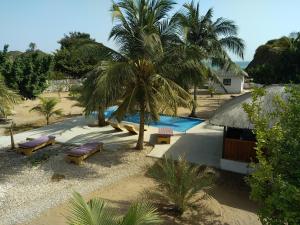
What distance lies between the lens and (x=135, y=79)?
1233 cm

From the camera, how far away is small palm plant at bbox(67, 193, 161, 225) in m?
4.85

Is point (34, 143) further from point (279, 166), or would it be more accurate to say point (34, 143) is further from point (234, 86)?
point (234, 86)

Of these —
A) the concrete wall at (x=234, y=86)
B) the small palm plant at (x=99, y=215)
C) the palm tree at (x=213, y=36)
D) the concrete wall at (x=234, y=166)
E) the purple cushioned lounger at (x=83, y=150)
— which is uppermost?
the palm tree at (x=213, y=36)

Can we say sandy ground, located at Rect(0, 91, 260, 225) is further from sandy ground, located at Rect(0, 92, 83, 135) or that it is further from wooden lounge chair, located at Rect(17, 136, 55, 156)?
sandy ground, located at Rect(0, 92, 83, 135)

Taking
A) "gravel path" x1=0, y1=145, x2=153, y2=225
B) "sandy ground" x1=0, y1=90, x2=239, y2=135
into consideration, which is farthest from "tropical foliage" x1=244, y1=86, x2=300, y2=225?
"sandy ground" x1=0, y1=90, x2=239, y2=135

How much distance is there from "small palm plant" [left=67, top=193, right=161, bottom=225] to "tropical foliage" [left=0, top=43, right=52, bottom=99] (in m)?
22.0

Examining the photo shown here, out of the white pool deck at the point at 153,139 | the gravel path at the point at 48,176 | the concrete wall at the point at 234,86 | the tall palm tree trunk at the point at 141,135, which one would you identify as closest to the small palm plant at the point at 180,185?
the gravel path at the point at 48,176

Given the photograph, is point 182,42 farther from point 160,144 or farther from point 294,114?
point 294,114

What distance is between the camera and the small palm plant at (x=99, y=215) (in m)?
4.85

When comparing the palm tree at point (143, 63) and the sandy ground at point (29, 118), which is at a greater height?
the palm tree at point (143, 63)

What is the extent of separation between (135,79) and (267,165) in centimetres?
823

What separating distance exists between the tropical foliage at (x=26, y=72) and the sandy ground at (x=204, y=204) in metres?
18.0

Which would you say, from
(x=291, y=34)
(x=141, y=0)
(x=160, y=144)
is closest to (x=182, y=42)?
(x=141, y=0)

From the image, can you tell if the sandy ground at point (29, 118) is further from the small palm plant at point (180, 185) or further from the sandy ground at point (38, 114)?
the small palm plant at point (180, 185)
